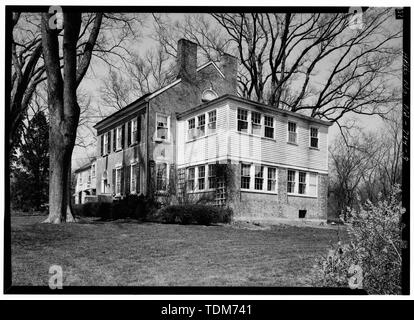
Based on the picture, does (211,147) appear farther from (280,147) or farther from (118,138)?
(118,138)

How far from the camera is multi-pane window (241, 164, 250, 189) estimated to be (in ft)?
16.3

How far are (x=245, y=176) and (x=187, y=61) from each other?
1747mm

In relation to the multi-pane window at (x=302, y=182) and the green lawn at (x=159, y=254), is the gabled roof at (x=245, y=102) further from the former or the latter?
the green lawn at (x=159, y=254)

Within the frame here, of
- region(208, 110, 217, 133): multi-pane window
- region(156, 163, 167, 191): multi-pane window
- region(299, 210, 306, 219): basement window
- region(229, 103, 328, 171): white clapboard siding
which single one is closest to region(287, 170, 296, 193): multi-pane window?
region(229, 103, 328, 171): white clapboard siding

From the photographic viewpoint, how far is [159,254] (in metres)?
4.29

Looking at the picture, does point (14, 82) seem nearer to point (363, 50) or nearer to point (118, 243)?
point (118, 243)

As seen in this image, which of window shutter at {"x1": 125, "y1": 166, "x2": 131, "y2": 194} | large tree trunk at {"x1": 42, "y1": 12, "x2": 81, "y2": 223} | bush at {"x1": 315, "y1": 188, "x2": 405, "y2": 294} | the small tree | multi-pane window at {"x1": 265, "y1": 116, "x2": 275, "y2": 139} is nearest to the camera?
bush at {"x1": 315, "y1": 188, "x2": 405, "y2": 294}

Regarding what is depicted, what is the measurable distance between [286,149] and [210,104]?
4.38 feet

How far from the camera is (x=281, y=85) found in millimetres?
4895

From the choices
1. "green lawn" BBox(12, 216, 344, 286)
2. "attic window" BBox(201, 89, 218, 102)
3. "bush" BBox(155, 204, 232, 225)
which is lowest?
"green lawn" BBox(12, 216, 344, 286)

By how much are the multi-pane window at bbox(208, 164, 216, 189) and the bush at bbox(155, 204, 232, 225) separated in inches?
12.3

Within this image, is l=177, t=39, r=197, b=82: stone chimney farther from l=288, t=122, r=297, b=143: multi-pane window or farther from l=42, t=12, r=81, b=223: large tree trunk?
l=288, t=122, r=297, b=143: multi-pane window

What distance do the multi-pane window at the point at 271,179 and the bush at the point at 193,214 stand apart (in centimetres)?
62
